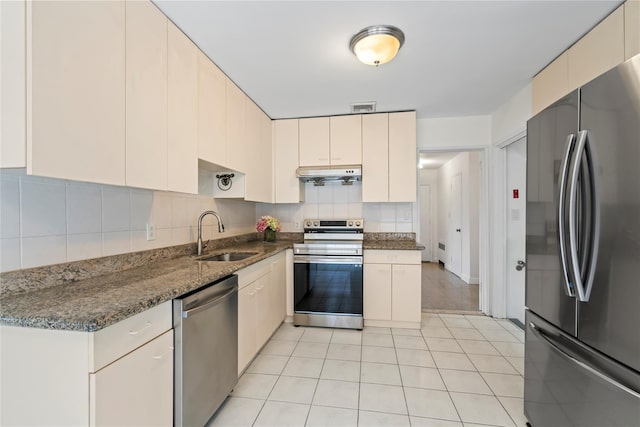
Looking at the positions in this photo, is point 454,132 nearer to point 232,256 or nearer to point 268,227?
point 268,227

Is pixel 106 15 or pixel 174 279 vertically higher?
pixel 106 15

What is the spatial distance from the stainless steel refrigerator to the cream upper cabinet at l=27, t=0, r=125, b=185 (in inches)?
76.8

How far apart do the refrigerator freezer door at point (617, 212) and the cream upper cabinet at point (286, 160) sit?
2.60m

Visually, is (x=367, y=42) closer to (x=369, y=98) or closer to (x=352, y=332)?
(x=369, y=98)

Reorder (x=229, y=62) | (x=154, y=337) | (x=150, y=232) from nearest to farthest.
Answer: (x=154, y=337) < (x=150, y=232) < (x=229, y=62)

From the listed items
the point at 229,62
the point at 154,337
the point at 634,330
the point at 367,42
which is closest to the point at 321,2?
the point at 367,42

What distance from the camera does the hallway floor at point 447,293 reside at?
3596 millimetres

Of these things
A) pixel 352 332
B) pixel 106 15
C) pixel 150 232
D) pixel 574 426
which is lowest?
pixel 352 332

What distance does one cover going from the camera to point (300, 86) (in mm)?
2463

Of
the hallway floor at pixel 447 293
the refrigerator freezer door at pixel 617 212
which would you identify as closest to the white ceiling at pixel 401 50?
the refrigerator freezer door at pixel 617 212

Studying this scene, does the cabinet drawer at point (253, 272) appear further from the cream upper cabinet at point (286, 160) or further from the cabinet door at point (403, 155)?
the cabinet door at point (403, 155)

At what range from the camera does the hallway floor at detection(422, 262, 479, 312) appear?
3.60 m

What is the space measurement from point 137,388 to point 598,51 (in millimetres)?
2941

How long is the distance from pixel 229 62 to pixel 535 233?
2.27m
